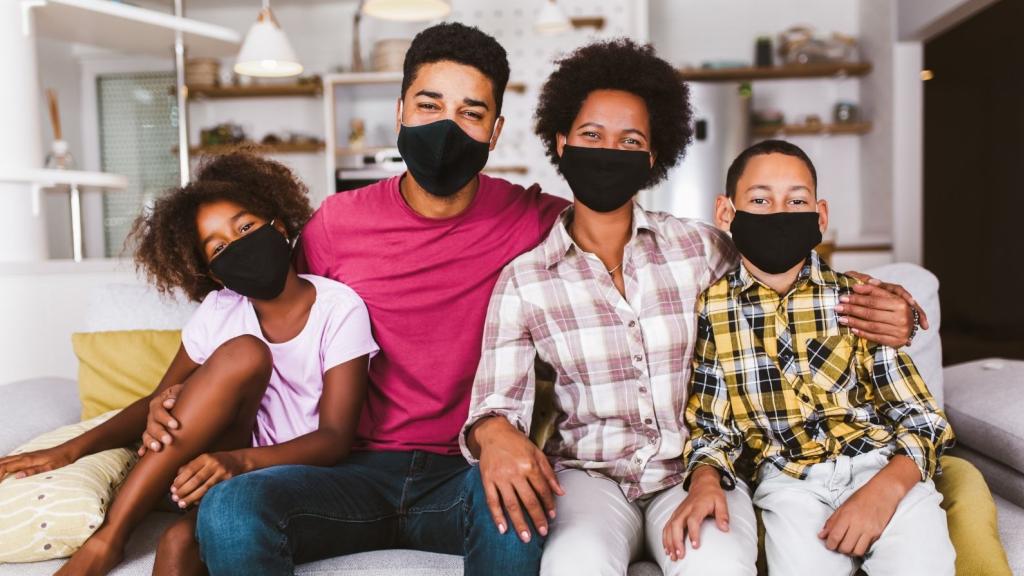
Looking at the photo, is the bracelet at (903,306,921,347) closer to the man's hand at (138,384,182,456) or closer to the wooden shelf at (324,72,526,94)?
the man's hand at (138,384,182,456)

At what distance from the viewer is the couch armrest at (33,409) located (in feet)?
5.75

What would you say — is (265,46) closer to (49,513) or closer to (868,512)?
(49,513)

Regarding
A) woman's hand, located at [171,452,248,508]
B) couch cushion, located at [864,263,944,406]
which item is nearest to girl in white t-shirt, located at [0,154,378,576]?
woman's hand, located at [171,452,248,508]

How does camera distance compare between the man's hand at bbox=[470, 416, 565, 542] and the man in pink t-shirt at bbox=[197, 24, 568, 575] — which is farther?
the man in pink t-shirt at bbox=[197, 24, 568, 575]

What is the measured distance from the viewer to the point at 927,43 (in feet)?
15.4

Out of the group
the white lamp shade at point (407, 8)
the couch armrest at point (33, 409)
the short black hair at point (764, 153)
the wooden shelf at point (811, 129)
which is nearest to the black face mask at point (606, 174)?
the short black hair at point (764, 153)

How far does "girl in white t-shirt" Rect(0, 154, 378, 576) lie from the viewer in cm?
139

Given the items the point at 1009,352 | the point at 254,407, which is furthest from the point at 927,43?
the point at 254,407

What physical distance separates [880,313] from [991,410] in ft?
1.53

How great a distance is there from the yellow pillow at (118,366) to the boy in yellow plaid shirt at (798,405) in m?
1.30

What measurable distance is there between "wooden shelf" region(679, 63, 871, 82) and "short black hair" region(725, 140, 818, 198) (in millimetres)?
3571

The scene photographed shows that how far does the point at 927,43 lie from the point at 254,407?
15.4 feet

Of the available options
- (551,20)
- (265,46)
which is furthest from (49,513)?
(551,20)

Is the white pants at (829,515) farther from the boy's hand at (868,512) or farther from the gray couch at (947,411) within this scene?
the gray couch at (947,411)
